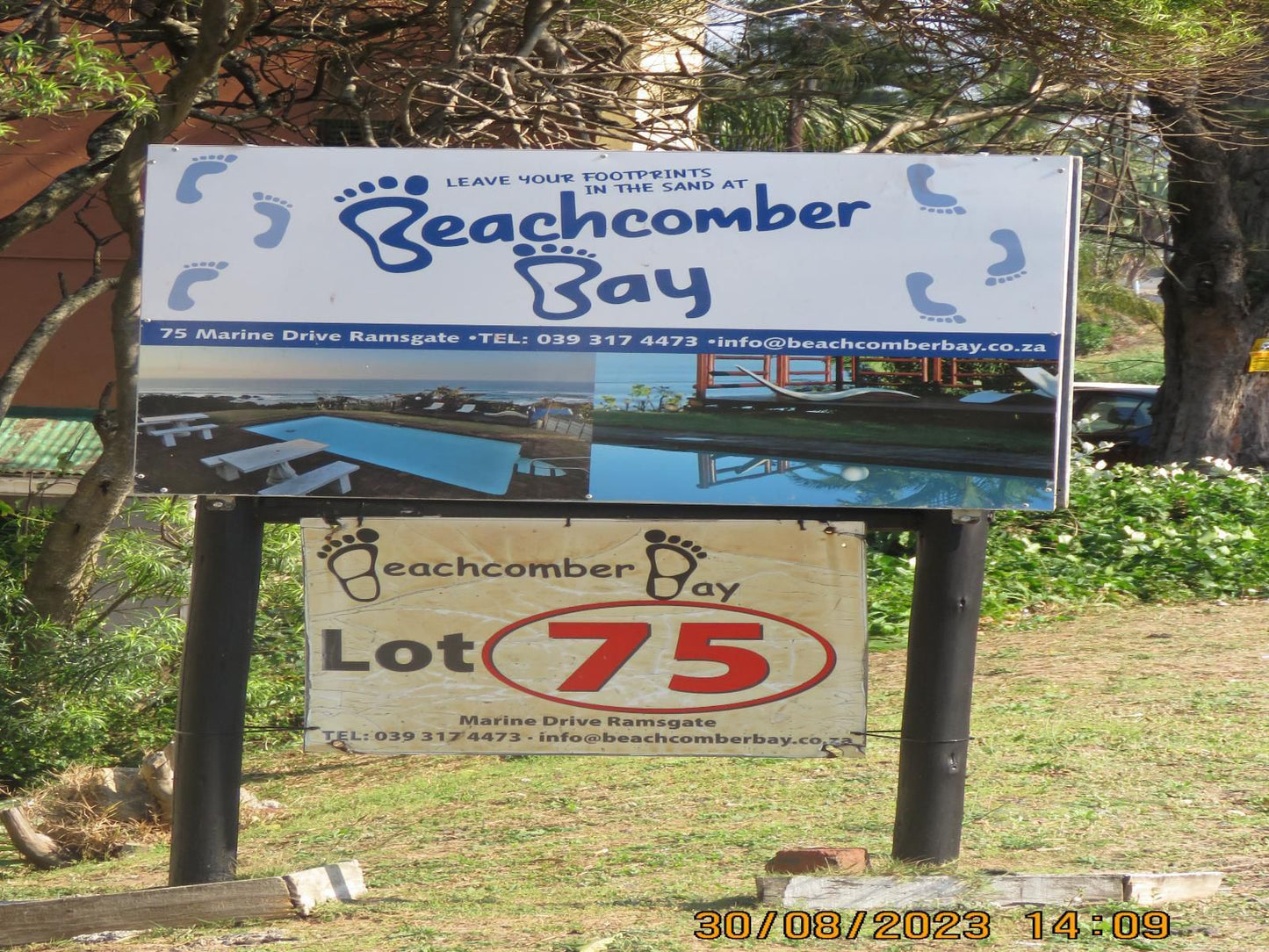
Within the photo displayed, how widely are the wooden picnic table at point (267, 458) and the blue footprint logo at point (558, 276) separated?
71 cm

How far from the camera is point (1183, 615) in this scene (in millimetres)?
8625

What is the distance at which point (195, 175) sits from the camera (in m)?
3.55

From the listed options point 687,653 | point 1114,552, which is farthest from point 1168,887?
point 1114,552

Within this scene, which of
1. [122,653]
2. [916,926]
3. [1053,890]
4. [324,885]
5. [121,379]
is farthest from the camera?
[122,653]

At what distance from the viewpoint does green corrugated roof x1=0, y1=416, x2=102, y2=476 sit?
9484 millimetres

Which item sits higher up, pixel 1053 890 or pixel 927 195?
pixel 927 195

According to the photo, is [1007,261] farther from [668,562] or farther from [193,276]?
[193,276]

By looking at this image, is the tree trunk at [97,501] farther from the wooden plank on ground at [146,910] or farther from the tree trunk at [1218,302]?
the tree trunk at [1218,302]

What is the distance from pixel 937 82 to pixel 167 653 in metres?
6.81

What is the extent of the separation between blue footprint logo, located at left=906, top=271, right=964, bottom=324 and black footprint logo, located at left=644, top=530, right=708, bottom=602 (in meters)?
0.91

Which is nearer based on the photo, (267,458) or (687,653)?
(267,458)

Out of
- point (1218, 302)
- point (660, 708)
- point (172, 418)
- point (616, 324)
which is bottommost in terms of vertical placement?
point (660, 708)

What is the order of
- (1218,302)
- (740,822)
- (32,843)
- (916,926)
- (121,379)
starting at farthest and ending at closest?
1. (1218,302)
2. (121,379)
3. (32,843)
4. (740,822)
5. (916,926)

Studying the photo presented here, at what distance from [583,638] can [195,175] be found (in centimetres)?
167
